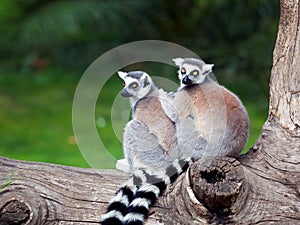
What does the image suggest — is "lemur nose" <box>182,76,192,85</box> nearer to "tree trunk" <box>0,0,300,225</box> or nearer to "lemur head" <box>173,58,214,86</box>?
"lemur head" <box>173,58,214,86</box>

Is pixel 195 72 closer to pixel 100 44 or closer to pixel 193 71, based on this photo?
pixel 193 71

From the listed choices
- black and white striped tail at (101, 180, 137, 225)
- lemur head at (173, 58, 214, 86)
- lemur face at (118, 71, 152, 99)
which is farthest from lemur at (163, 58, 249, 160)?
black and white striped tail at (101, 180, 137, 225)

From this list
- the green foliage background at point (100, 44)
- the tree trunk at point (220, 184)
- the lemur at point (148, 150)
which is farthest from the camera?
the green foliage background at point (100, 44)

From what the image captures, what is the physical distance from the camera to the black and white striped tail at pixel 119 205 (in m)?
3.21

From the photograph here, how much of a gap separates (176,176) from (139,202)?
0.87ft

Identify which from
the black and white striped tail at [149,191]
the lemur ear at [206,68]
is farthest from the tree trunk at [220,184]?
the lemur ear at [206,68]

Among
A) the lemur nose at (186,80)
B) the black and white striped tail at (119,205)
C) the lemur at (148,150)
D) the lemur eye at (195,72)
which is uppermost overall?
the lemur eye at (195,72)

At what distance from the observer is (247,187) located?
10.5 ft

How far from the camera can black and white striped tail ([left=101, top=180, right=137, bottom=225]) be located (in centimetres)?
321

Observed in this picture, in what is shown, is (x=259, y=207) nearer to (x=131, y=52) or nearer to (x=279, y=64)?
(x=279, y=64)

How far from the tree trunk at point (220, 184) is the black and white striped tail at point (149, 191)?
0.14 ft

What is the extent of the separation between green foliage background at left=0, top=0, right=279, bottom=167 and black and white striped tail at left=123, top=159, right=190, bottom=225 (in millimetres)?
3783

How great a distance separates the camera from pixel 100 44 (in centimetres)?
909

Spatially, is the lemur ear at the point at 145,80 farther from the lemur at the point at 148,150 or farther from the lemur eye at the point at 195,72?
the lemur eye at the point at 195,72
